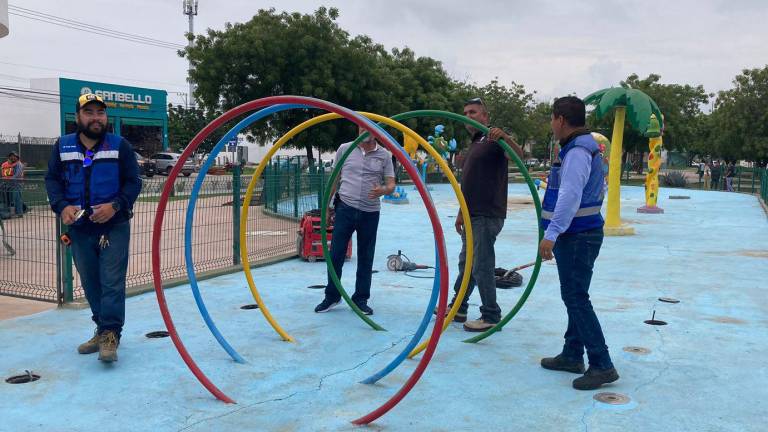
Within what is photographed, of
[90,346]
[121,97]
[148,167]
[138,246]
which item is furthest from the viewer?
[121,97]

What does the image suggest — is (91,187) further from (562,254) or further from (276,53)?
(276,53)

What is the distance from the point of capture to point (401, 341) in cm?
501

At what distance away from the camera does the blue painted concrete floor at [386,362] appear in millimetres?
3555

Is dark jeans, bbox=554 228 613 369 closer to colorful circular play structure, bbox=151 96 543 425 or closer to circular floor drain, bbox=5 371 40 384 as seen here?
colorful circular play structure, bbox=151 96 543 425

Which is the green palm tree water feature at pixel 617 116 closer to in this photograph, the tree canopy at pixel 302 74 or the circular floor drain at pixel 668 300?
the circular floor drain at pixel 668 300

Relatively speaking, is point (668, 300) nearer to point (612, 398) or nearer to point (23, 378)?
point (612, 398)

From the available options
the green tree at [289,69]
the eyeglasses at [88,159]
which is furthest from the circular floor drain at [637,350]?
the green tree at [289,69]

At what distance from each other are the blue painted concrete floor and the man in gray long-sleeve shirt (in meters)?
0.28

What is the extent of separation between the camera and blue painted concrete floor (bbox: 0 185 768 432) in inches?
140

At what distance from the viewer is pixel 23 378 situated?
4.12 m

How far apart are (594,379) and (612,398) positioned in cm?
17

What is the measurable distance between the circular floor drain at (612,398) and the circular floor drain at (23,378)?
11.7 feet

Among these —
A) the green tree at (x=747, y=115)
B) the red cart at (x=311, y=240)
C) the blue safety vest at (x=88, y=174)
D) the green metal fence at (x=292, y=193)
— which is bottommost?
the red cart at (x=311, y=240)

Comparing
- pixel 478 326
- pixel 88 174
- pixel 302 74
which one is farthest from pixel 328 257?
pixel 302 74
